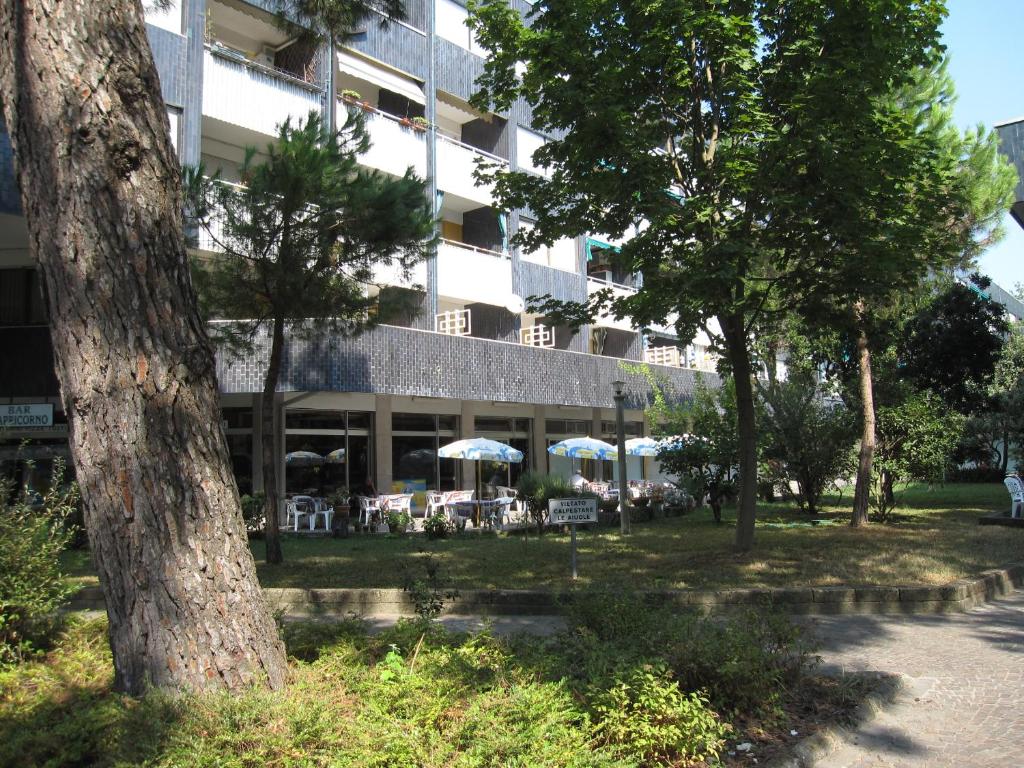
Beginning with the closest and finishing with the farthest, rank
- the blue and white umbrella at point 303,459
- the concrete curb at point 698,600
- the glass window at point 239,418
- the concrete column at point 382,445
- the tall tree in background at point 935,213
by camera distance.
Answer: the concrete curb at point 698,600
the tall tree in background at point 935,213
the glass window at point 239,418
the blue and white umbrella at point 303,459
the concrete column at point 382,445

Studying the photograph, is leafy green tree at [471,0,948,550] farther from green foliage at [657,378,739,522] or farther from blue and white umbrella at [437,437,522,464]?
blue and white umbrella at [437,437,522,464]

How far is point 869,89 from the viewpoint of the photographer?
1011cm

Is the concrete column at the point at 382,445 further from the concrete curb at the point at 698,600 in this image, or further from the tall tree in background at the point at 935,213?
the concrete curb at the point at 698,600

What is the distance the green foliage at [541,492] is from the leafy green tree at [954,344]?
9.07m

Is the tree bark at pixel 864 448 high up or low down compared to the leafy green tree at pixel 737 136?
down

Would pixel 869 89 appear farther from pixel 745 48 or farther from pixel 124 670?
pixel 124 670

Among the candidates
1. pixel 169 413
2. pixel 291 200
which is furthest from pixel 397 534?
pixel 169 413

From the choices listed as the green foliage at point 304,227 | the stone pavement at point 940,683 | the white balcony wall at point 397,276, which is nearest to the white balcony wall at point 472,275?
the white balcony wall at point 397,276

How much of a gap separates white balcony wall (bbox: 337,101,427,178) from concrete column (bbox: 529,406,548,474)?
950 cm

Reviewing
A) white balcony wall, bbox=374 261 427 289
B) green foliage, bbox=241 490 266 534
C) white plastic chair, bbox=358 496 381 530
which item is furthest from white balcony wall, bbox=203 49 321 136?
white plastic chair, bbox=358 496 381 530

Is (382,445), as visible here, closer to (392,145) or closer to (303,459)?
(303,459)

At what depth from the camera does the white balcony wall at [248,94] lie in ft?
61.7

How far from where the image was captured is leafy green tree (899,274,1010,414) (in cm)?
2034

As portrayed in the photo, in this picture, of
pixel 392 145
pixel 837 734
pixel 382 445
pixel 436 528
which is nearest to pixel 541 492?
pixel 436 528
